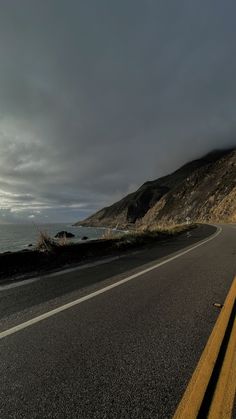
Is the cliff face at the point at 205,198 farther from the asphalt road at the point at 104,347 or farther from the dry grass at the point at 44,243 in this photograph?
the asphalt road at the point at 104,347

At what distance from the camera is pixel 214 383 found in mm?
2943

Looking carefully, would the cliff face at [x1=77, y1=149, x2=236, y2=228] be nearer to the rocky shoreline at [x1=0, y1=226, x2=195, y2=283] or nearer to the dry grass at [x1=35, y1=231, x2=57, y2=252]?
the rocky shoreline at [x1=0, y1=226, x2=195, y2=283]

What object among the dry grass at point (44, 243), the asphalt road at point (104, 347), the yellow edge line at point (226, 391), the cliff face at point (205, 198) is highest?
the cliff face at point (205, 198)

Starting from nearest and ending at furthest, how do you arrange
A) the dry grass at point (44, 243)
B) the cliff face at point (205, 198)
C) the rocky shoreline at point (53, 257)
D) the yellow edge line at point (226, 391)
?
the yellow edge line at point (226, 391)
the rocky shoreline at point (53, 257)
the dry grass at point (44, 243)
the cliff face at point (205, 198)

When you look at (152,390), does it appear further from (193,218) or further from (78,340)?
(193,218)

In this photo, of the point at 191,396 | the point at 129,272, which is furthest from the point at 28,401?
the point at 129,272

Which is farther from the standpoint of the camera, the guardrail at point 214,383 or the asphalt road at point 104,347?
the asphalt road at point 104,347

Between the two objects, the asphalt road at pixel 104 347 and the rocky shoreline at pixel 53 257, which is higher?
the rocky shoreline at pixel 53 257

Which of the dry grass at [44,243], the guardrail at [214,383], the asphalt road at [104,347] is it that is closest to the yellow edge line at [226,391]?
the guardrail at [214,383]

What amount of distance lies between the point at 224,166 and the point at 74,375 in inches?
3982

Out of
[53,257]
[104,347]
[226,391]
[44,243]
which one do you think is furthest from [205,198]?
[226,391]

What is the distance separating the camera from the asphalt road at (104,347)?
2.68 metres

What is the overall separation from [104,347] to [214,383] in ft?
4.40

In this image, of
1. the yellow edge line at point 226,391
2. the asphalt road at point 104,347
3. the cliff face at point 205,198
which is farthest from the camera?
the cliff face at point 205,198
